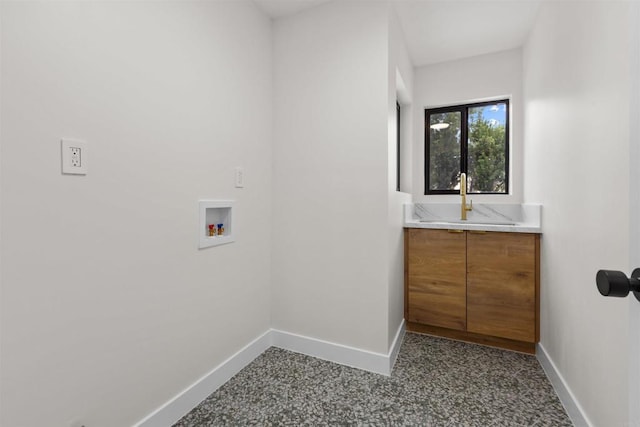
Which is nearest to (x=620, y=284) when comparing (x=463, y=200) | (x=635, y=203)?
(x=635, y=203)

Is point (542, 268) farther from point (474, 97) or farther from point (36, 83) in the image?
point (36, 83)

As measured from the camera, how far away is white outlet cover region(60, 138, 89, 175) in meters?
1.07

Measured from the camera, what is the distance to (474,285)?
2.27m

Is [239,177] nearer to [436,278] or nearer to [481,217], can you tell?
[436,278]

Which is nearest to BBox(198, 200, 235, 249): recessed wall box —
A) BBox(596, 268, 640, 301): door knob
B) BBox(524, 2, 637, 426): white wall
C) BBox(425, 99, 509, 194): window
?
BBox(596, 268, 640, 301): door knob

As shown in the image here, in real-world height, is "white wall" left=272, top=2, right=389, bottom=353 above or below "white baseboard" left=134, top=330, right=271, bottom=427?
above

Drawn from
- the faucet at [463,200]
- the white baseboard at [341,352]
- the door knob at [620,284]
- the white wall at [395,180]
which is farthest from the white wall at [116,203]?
the faucet at [463,200]

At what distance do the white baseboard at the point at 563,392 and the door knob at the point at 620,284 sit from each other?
48.9 inches

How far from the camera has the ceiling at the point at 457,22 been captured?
2092mm

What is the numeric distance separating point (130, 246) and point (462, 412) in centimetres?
182

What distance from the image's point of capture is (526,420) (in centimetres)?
150

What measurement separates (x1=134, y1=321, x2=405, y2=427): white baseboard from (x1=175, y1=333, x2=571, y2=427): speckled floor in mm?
42

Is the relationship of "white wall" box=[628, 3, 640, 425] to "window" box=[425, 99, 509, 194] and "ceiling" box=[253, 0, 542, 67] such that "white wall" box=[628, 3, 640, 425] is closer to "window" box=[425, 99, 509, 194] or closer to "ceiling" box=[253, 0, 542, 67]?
"ceiling" box=[253, 0, 542, 67]

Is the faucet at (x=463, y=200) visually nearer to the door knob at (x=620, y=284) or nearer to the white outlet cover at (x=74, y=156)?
the door knob at (x=620, y=284)
